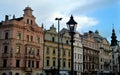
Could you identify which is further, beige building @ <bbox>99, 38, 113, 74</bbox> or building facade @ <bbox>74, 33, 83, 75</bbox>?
beige building @ <bbox>99, 38, 113, 74</bbox>

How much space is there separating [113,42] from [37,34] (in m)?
34.8

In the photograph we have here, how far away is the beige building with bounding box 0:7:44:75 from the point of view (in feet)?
190

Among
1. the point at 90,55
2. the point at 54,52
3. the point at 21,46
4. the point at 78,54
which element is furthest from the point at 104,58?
the point at 21,46

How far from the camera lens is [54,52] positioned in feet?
228

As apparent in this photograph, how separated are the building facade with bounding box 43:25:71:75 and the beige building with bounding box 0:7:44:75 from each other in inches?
101

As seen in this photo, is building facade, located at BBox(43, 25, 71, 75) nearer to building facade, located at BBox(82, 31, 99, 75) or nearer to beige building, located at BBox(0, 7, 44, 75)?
beige building, located at BBox(0, 7, 44, 75)

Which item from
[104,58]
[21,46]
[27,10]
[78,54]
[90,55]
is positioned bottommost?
[104,58]

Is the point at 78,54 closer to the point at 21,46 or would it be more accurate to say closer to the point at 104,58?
the point at 104,58

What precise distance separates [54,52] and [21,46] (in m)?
12.3

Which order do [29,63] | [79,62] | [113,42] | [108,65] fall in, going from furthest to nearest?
[108,65], [79,62], [29,63], [113,42]

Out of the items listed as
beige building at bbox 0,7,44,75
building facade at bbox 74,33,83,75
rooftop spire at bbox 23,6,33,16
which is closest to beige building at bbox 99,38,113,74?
building facade at bbox 74,33,83,75

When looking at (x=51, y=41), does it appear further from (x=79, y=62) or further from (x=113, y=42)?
(x=113, y=42)

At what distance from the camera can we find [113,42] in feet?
107

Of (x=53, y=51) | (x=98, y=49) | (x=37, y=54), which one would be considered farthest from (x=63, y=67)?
(x=98, y=49)
